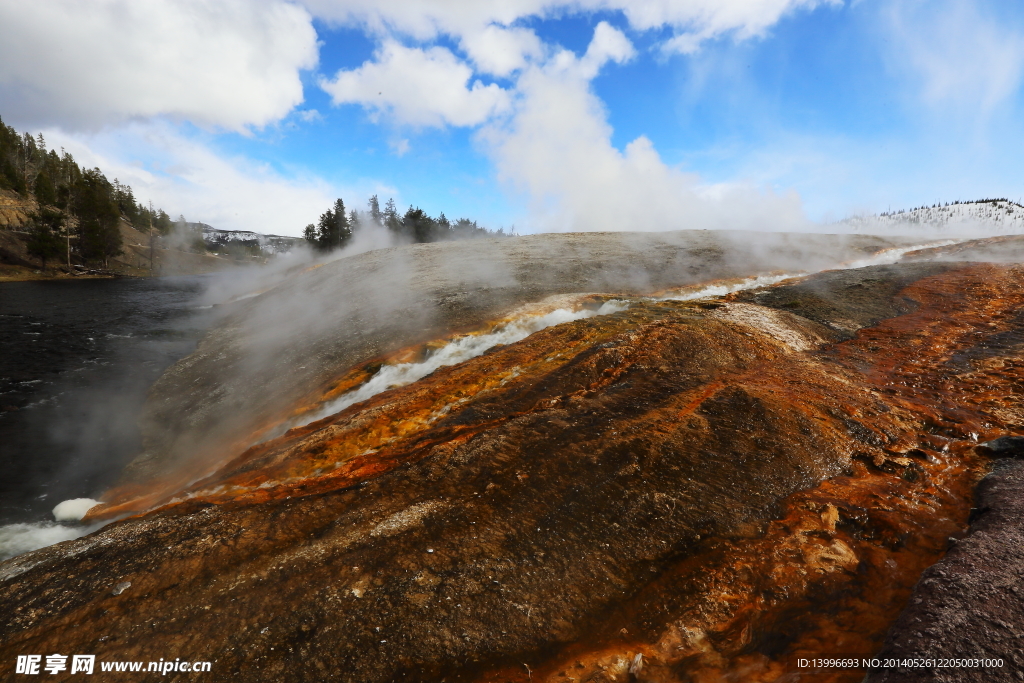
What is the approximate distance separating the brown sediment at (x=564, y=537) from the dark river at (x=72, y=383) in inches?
159

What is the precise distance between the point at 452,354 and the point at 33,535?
363 inches

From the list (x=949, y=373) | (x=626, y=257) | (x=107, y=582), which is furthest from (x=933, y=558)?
(x=626, y=257)

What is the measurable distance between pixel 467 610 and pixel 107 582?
4.19 m

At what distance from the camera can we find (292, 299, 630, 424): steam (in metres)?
11.6

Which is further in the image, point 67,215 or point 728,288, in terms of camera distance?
point 67,215

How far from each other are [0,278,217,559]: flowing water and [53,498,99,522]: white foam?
172mm

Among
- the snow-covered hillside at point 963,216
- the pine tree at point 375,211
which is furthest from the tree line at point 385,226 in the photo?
the snow-covered hillside at point 963,216

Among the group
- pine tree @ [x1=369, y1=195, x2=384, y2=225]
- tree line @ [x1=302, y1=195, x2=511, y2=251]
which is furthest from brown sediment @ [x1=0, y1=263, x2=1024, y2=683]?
pine tree @ [x1=369, y1=195, x2=384, y2=225]

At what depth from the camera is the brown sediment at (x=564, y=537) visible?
3869 mm

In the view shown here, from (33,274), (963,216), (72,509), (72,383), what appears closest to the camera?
(72,509)

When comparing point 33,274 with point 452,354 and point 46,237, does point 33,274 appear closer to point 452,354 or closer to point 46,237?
point 46,237

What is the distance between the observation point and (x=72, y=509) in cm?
791

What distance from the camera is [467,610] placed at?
4.22m

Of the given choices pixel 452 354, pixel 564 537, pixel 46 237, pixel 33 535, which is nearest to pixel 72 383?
pixel 33 535
